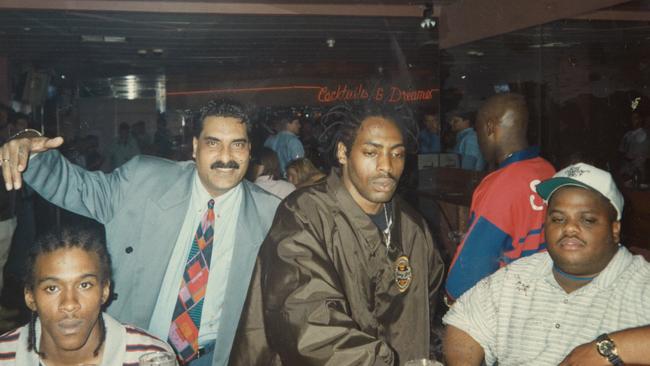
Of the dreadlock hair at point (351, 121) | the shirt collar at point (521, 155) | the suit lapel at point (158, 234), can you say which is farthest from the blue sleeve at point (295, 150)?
the shirt collar at point (521, 155)

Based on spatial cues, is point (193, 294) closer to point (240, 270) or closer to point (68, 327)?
point (240, 270)

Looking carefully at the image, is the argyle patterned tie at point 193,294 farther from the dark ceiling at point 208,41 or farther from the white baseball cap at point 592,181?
the white baseball cap at point 592,181

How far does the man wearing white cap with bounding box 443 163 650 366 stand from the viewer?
190cm

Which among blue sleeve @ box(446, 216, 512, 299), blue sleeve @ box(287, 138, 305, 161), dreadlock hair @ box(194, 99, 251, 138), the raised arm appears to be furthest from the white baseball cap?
dreadlock hair @ box(194, 99, 251, 138)

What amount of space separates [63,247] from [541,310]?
1.58 m

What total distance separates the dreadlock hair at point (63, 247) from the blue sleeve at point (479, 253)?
142cm

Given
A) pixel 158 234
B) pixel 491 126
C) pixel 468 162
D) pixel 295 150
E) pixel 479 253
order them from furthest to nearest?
pixel 468 162, pixel 491 126, pixel 295 150, pixel 479 253, pixel 158 234

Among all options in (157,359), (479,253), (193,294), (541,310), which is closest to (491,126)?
(479,253)

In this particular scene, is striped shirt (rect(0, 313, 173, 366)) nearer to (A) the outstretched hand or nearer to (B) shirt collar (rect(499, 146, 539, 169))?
(A) the outstretched hand

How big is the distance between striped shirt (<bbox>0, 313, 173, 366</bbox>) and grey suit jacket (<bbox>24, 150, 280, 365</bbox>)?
1.40 ft

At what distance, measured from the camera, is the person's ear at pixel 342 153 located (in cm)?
235

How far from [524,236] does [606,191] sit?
712 mm

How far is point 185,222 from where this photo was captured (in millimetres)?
2477

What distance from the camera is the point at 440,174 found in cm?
427
